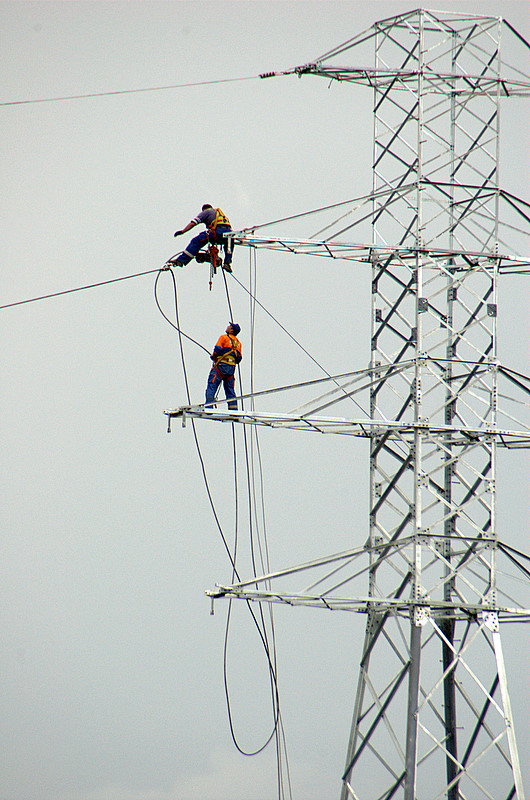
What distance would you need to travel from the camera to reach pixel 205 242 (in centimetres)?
2689

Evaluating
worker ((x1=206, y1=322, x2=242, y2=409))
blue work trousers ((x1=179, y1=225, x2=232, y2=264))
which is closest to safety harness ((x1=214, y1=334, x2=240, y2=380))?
worker ((x1=206, y1=322, x2=242, y2=409))

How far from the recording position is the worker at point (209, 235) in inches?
1054

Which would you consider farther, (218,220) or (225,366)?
(225,366)

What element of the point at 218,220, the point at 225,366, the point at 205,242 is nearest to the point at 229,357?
the point at 225,366

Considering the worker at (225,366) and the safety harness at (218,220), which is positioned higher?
the safety harness at (218,220)

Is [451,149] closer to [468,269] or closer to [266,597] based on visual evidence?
[468,269]

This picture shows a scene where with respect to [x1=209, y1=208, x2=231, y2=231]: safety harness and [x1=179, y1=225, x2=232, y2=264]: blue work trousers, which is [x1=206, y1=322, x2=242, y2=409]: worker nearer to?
[x1=179, y1=225, x2=232, y2=264]: blue work trousers

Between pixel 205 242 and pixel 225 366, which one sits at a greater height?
pixel 205 242

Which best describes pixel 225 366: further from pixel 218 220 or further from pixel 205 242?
pixel 218 220

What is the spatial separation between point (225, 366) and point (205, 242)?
244 centimetres

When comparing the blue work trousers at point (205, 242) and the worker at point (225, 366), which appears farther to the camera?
the worker at point (225, 366)

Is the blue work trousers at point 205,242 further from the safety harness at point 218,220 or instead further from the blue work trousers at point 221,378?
the blue work trousers at point 221,378

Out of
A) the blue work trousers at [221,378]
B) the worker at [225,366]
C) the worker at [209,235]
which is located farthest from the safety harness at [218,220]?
the blue work trousers at [221,378]

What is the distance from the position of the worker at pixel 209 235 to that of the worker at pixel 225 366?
1.42 meters
